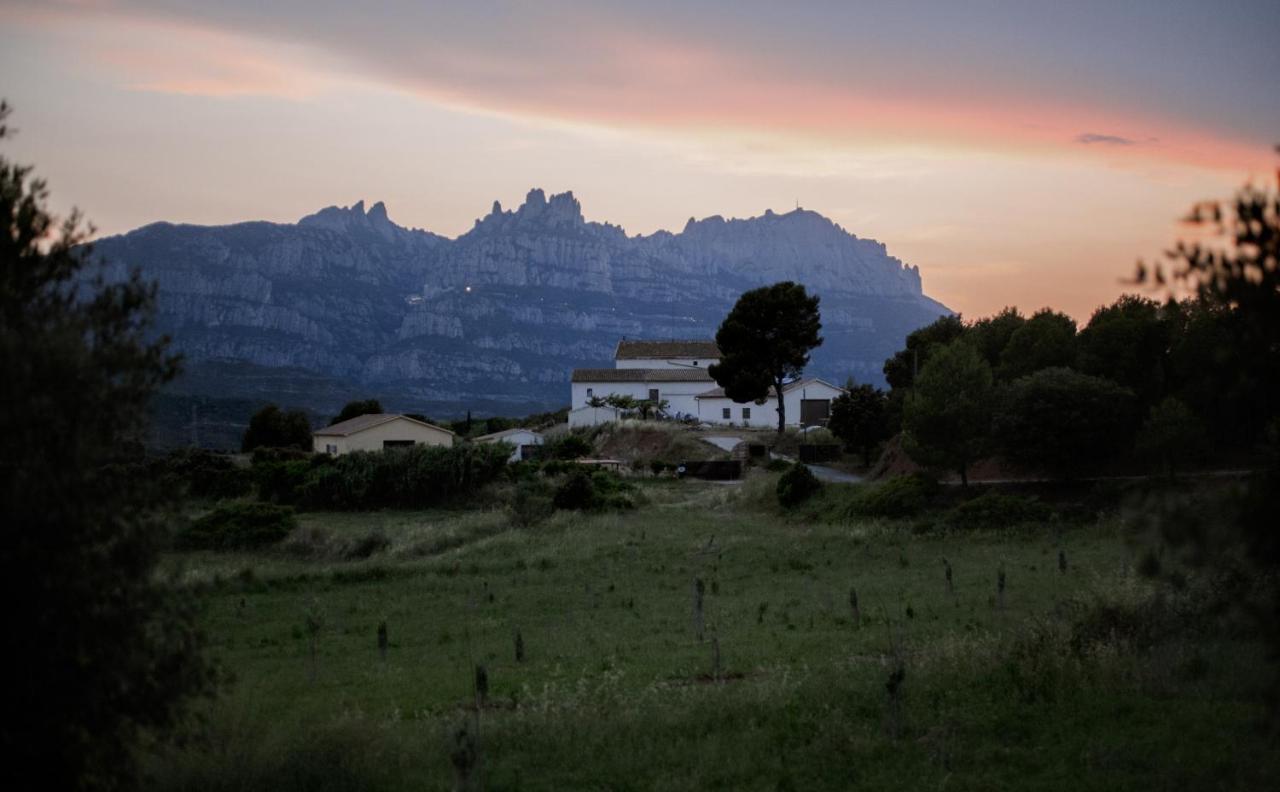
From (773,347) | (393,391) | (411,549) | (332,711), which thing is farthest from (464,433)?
(393,391)

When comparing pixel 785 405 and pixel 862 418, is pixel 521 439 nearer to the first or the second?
pixel 785 405

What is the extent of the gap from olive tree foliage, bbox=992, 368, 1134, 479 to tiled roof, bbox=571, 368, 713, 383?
54.3 metres

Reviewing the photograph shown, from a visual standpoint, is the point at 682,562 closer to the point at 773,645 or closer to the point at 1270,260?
the point at 773,645

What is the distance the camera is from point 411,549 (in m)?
35.7

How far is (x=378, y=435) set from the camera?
71.0m

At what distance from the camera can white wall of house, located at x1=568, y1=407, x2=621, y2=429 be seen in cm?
8588

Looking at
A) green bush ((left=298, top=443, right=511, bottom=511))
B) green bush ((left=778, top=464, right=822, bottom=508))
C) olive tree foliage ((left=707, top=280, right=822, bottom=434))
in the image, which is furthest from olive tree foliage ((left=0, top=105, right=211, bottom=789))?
olive tree foliage ((left=707, top=280, right=822, bottom=434))

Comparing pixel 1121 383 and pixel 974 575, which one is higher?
pixel 1121 383

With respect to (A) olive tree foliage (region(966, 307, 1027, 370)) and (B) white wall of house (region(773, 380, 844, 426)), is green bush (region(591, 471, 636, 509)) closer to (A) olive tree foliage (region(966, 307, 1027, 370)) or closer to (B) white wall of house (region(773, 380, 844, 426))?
(A) olive tree foliage (region(966, 307, 1027, 370))

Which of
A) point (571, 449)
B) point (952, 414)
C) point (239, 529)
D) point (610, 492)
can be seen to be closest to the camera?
point (239, 529)

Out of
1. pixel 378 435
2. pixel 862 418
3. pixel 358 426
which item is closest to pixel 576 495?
pixel 862 418

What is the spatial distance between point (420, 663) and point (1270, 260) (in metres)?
14.9

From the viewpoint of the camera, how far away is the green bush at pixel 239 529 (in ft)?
123

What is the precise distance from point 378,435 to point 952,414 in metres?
44.3
